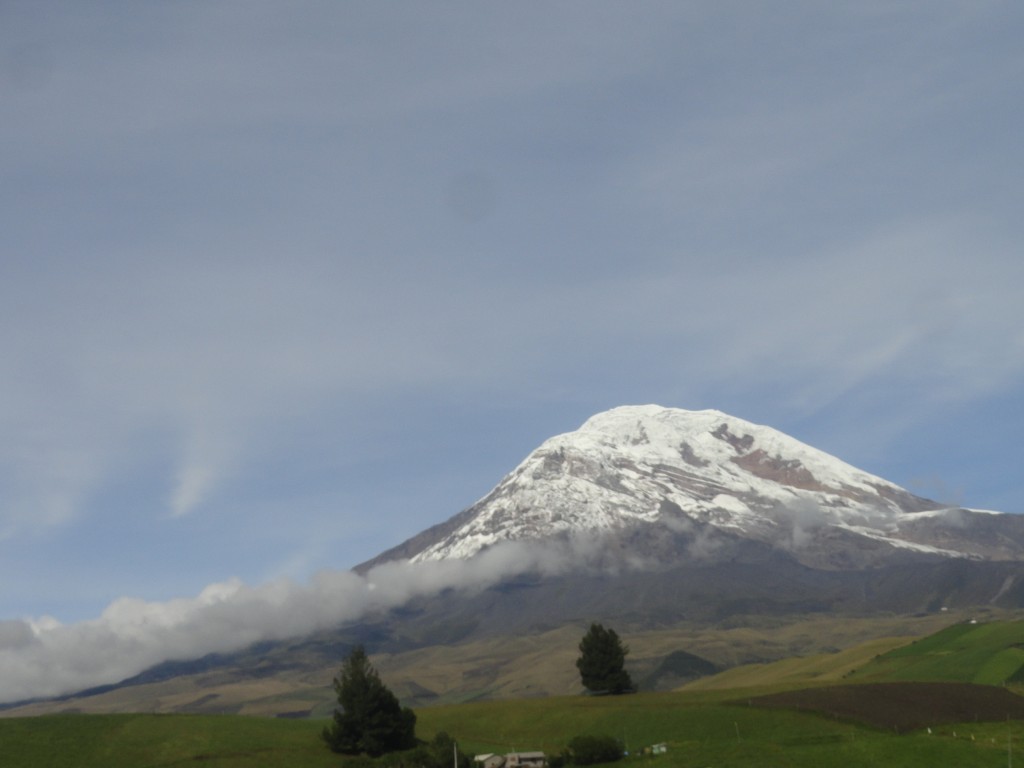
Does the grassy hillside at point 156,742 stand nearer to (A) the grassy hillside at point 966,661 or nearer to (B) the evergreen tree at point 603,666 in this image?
(B) the evergreen tree at point 603,666

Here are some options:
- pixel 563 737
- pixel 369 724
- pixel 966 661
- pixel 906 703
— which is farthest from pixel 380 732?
pixel 966 661

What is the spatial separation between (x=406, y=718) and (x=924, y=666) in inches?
3556

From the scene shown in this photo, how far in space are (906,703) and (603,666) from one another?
5105 centimetres

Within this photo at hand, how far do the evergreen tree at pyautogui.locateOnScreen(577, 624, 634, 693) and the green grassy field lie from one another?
4.94 meters

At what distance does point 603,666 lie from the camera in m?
165

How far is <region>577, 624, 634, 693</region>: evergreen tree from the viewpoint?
164000 mm

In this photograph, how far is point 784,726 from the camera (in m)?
116

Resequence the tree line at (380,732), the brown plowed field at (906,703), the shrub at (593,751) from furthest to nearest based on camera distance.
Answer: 1. the brown plowed field at (906,703)
2. the tree line at (380,732)
3. the shrub at (593,751)

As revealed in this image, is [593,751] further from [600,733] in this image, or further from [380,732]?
[380,732]

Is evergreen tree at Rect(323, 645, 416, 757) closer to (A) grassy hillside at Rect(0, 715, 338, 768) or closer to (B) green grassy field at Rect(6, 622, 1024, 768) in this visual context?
(B) green grassy field at Rect(6, 622, 1024, 768)

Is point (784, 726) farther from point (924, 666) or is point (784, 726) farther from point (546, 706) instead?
point (924, 666)

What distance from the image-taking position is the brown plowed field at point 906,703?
116312mm

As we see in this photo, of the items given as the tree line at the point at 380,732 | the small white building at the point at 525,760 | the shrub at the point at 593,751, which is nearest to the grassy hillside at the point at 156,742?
the tree line at the point at 380,732

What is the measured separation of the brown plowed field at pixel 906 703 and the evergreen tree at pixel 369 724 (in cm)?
4274
